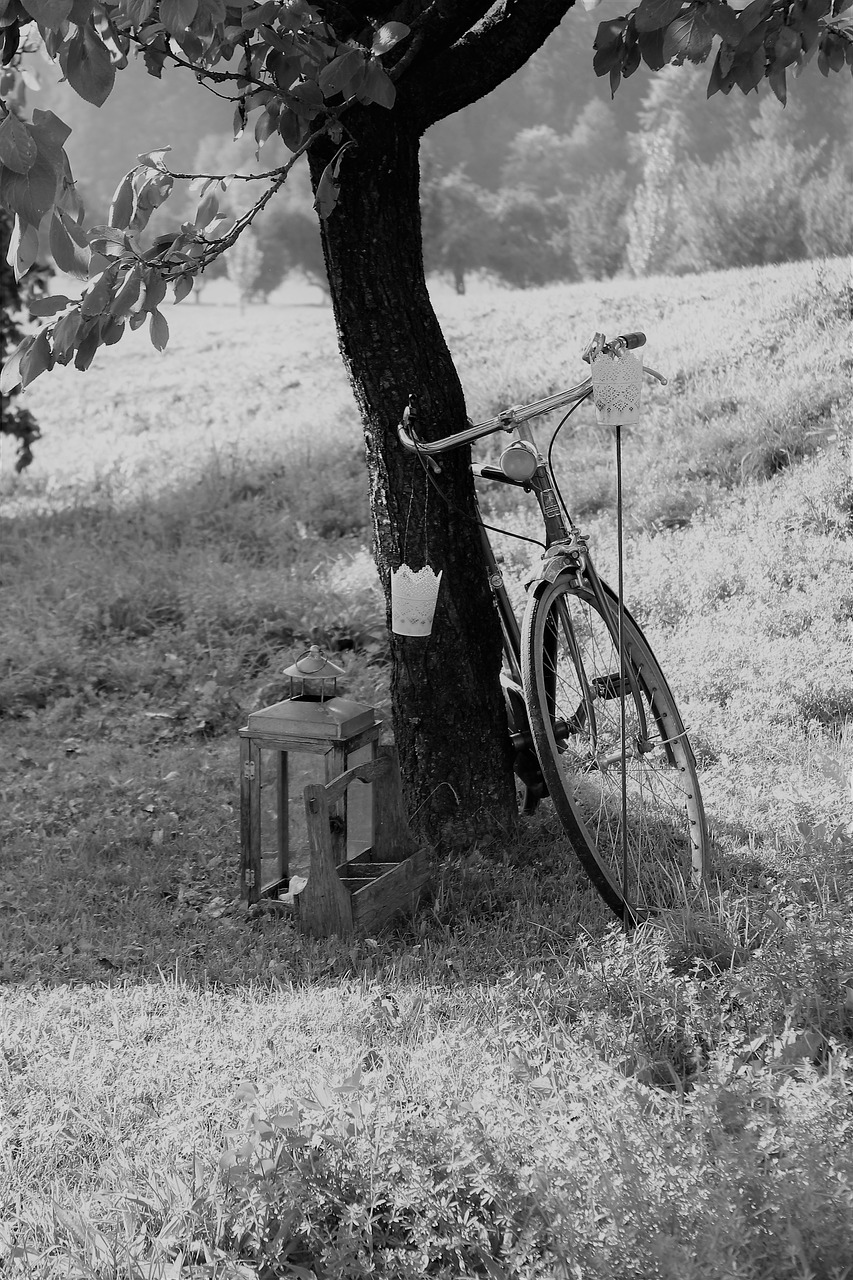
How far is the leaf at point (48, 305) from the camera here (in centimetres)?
261

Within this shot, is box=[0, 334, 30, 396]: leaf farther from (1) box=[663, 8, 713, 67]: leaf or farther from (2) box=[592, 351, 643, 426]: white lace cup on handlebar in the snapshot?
(1) box=[663, 8, 713, 67]: leaf

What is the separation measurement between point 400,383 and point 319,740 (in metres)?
1.07

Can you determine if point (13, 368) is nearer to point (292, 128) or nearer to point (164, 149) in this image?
point (164, 149)

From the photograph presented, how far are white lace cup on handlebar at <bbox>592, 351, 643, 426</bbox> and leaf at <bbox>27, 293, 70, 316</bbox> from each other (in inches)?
51.6

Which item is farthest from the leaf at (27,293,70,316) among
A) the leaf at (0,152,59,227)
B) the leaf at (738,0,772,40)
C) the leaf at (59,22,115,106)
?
the leaf at (738,0,772,40)

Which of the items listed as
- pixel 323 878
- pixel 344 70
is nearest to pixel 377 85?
pixel 344 70

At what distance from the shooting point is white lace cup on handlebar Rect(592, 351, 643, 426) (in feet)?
9.68

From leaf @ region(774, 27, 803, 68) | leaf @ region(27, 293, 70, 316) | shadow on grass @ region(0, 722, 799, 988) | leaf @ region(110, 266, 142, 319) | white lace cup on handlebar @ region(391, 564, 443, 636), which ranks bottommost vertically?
shadow on grass @ region(0, 722, 799, 988)

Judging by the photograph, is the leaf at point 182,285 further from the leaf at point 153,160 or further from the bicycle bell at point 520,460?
the bicycle bell at point 520,460

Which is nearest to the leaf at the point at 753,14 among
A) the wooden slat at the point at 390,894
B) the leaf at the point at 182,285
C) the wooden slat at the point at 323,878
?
the leaf at the point at 182,285

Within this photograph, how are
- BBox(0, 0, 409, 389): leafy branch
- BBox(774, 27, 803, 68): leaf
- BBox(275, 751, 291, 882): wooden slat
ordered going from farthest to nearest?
1. BBox(275, 751, 291, 882): wooden slat
2. BBox(774, 27, 803, 68): leaf
3. BBox(0, 0, 409, 389): leafy branch

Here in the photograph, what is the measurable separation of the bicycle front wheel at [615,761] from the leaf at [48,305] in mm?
1397

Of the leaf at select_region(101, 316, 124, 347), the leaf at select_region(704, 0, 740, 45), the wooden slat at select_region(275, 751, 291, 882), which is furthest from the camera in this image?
the wooden slat at select_region(275, 751, 291, 882)

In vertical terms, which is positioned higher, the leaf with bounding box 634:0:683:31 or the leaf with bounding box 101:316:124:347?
Result: the leaf with bounding box 634:0:683:31
